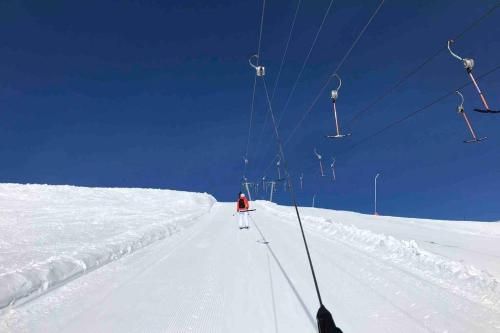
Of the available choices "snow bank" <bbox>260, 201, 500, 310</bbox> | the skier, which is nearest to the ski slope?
"snow bank" <bbox>260, 201, 500, 310</bbox>

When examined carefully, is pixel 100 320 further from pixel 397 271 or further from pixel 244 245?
pixel 244 245

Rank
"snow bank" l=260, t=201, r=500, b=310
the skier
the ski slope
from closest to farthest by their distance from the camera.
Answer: the ski slope
"snow bank" l=260, t=201, r=500, b=310
the skier

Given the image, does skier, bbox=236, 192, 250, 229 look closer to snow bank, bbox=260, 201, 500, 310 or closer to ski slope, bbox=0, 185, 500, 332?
snow bank, bbox=260, 201, 500, 310

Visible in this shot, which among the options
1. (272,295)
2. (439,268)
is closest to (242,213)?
(439,268)

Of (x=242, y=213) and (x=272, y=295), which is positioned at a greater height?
(x=242, y=213)

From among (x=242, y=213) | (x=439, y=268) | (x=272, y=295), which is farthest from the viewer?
(x=242, y=213)

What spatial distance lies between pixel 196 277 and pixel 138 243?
724 cm

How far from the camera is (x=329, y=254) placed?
10516 millimetres

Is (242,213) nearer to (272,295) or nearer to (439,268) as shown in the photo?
(439,268)

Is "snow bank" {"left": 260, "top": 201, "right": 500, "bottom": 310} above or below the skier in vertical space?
below

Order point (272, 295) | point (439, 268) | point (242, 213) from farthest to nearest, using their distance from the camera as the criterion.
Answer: point (242, 213), point (439, 268), point (272, 295)

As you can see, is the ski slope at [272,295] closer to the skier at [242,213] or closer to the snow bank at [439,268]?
the snow bank at [439,268]

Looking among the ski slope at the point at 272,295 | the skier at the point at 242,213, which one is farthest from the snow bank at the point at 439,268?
the skier at the point at 242,213

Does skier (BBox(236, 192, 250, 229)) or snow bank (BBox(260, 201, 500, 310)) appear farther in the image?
skier (BBox(236, 192, 250, 229))
